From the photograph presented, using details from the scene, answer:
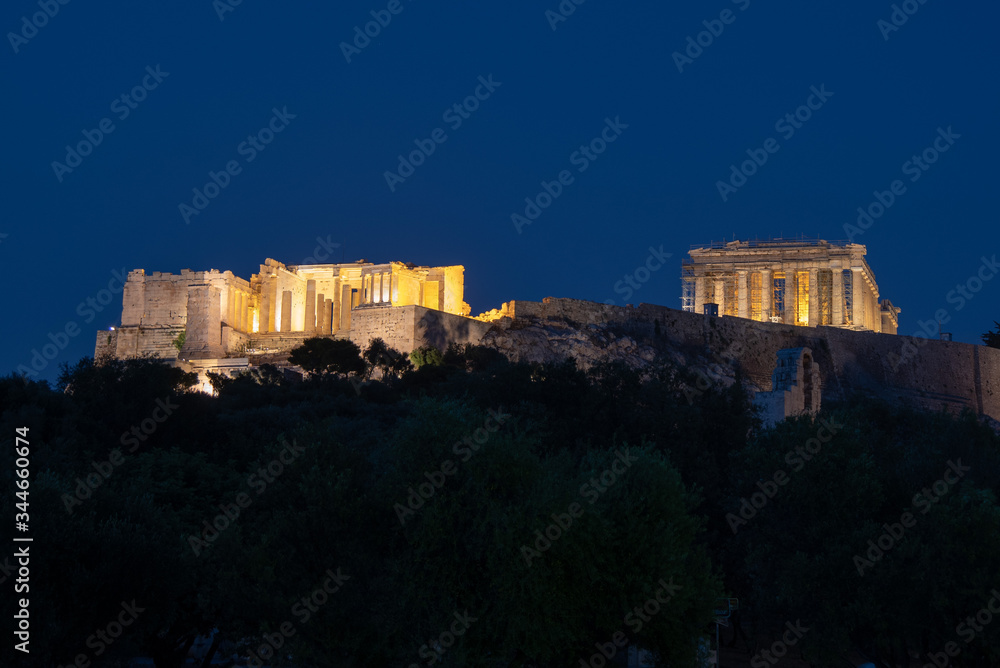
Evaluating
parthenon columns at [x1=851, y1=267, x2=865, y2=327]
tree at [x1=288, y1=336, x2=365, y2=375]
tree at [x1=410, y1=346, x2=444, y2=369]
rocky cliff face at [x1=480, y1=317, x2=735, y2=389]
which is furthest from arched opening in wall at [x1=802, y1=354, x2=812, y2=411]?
parthenon columns at [x1=851, y1=267, x2=865, y2=327]

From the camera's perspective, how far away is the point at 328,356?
45.6 m

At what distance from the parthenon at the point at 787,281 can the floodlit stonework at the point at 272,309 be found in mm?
15707

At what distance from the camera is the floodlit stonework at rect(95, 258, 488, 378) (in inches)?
1898

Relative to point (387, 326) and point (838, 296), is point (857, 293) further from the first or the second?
point (387, 326)

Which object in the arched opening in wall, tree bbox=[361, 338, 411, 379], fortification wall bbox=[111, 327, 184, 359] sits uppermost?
fortification wall bbox=[111, 327, 184, 359]

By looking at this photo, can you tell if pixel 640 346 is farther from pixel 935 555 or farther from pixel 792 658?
pixel 935 555

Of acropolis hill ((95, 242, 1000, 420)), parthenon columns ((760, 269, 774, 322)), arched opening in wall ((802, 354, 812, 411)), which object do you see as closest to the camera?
arched opening in wall ((802, 354, 812, 411))

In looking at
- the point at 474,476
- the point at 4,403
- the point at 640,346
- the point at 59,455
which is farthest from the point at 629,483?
the point at 640,346

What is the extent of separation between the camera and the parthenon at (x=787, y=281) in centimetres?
6109

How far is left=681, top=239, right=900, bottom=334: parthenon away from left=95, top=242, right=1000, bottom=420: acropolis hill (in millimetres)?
5932

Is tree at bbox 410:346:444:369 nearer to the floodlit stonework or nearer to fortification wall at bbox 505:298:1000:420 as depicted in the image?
the floodlit stonework

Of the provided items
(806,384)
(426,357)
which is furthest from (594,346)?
(806,384)

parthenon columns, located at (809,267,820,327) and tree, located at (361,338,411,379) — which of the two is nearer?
tree, located at (361,338,411,379)

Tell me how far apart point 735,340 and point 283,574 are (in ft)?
130
